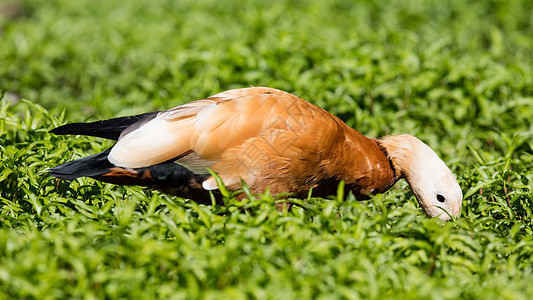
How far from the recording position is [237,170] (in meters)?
3.67

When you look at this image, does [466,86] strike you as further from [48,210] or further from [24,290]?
[24,290]

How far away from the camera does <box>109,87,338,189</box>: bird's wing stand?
3660 mm

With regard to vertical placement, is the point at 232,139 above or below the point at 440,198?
above

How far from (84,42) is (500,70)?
4.49 m

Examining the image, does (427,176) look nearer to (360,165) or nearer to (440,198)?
(440,198)

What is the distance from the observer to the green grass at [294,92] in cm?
283

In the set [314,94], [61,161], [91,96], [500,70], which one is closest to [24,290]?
[61,161]

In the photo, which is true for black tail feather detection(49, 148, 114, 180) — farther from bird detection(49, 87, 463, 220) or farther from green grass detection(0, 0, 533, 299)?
green grass detection(0, 0, 533, 299)

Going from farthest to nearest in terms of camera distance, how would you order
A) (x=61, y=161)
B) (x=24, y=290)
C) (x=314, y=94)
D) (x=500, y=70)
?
(x=500, y=70) → (x=314, y=94) → (x=61, y=161) → (x=24, y=290)

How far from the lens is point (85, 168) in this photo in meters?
3.64

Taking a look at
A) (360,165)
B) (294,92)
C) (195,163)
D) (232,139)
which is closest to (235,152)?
(232,139)

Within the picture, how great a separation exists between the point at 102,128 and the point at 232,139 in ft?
2.70

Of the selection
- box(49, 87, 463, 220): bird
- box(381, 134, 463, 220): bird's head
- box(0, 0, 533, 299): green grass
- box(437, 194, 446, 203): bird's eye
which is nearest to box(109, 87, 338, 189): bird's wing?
box(49, 87, 463, 220): bird

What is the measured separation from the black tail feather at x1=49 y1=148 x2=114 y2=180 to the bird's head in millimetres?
1845
